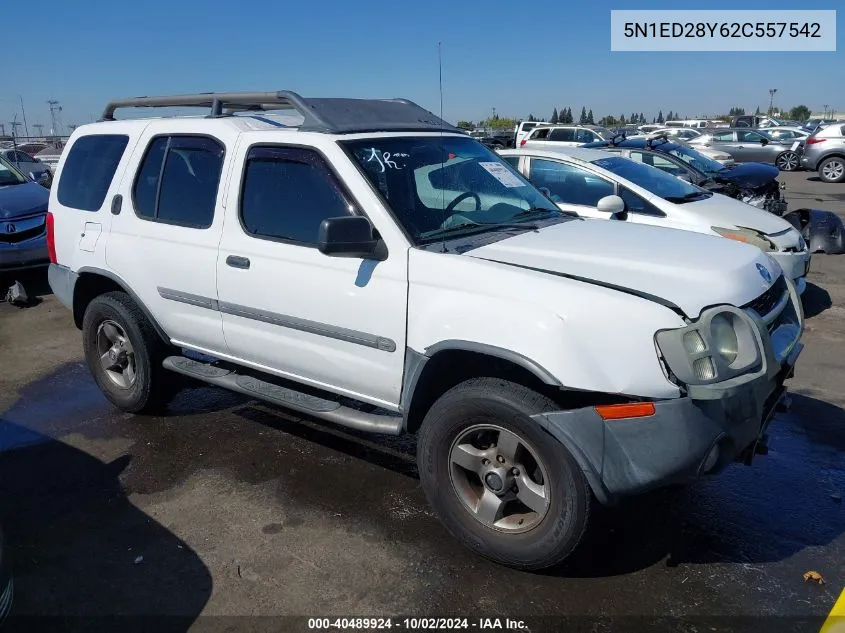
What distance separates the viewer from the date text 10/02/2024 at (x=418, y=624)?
2918 mm

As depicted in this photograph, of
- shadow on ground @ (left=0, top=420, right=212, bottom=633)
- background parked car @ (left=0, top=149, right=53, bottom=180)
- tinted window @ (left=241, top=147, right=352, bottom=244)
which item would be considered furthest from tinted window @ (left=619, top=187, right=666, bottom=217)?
background parked car @ (left=0, top=149, right=53, bottom=180)

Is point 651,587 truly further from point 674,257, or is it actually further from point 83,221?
point 83,221

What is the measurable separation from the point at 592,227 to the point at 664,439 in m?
1.62

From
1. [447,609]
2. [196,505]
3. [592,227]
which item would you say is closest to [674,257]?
[592,227]

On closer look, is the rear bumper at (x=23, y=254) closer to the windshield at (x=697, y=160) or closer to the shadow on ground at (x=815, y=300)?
the shadow on ground at (x=815, y=300)

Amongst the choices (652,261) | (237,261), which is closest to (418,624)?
(652,261)

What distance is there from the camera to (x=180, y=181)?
177 inches

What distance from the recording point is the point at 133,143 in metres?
4.83

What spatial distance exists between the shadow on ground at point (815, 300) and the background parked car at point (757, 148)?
59.4 feet

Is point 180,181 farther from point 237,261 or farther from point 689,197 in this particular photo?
point 689,197

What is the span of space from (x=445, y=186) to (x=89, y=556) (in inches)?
104

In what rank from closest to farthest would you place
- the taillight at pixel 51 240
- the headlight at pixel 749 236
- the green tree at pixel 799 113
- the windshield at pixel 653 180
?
the taillight at pixel 51 240, the headlight at pixel 749 236, the windshield at pixel 653 180, the green tree at pixel 799 113

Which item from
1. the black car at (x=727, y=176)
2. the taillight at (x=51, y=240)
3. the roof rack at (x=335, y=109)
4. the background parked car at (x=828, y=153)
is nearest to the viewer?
the roof rack at (x=335, y=109)

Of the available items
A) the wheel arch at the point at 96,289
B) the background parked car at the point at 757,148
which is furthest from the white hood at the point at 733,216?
the background parked car at the point at 757,148
